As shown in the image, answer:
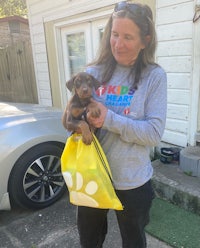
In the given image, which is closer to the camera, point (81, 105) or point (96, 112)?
point (96, 112)

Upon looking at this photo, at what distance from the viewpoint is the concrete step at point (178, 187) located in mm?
2826

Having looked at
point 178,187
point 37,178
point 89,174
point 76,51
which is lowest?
point 178,187

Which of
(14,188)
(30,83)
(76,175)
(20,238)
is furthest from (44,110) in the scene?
(30,83)

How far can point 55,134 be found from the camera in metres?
3.09

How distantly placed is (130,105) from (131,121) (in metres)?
0.10

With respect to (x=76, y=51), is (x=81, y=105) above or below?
below

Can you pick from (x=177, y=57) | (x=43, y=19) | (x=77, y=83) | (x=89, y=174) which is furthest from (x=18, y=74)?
(x=89, y=174)

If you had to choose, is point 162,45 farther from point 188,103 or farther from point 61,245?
point 61,245

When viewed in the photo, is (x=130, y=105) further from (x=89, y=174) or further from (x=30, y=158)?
(x=30, y=158)

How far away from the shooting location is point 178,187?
2953 mm

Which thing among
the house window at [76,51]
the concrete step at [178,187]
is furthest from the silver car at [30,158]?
the house window at [76,51]

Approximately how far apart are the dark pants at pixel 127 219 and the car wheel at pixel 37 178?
124 cm

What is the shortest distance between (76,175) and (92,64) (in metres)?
0.69

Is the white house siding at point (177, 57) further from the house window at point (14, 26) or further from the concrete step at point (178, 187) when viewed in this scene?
the house window at point (14, 26)
